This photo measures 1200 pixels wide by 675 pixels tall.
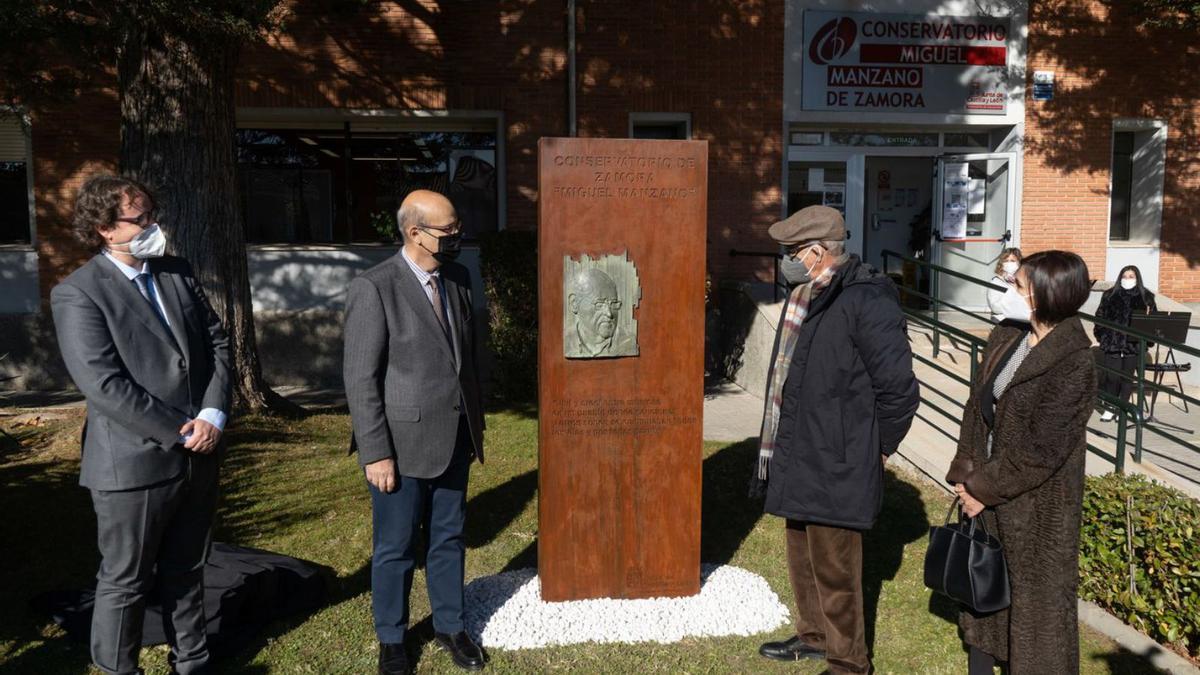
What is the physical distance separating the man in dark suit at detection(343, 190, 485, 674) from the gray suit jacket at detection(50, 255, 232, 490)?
1.94 ft

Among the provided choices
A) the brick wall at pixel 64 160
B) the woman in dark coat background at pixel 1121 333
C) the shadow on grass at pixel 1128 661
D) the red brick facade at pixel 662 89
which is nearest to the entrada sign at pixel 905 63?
the red brick facade at pixel 662 89

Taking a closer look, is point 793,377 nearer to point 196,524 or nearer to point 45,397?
point 196,524

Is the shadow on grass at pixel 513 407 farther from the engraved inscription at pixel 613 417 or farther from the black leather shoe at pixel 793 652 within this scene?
the black leather shoe at pixel 793 652

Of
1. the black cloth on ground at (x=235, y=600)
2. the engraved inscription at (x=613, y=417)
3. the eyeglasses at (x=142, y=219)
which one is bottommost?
the black cloth on ground at (x=235, y=600)

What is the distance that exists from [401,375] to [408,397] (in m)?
0.09

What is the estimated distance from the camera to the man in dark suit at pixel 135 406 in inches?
122

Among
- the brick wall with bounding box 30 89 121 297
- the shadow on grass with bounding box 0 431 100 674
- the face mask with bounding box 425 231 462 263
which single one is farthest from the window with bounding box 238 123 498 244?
the face mask with bounding box 425 231 462 263

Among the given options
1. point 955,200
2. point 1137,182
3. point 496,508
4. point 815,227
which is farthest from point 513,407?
point 1137,182

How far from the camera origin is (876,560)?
5.23 meters

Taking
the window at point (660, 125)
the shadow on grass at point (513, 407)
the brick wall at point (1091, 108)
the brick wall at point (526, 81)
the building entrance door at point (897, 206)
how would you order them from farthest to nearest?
the building entrance door at point (897, 206)
the brick wall at point (1091, 108)
the window at point (660, 125)
the brick wall at point (526, 81)
the shadow on grass at point (513, 407)

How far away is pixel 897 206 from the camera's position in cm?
1377

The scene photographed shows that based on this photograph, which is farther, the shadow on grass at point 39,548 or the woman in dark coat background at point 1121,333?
the woman in dark coat background at point 1121,333

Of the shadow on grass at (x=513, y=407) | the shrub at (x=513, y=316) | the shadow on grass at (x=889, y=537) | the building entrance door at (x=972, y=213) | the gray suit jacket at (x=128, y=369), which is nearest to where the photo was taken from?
the gray suit jacket at (x=128, y=369)

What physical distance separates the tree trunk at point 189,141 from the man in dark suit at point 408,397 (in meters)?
4.68
